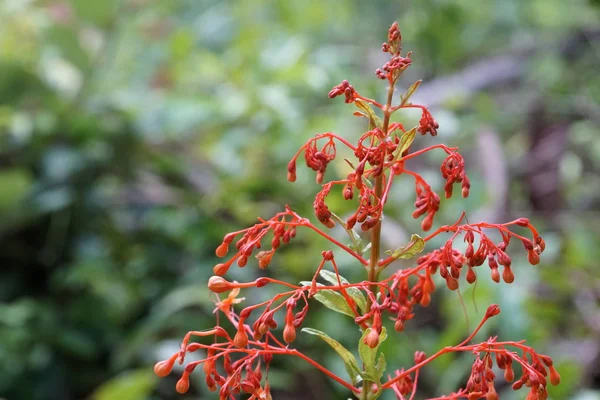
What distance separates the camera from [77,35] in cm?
342

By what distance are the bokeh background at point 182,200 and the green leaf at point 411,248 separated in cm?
133

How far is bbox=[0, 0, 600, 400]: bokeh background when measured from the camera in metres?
2.66

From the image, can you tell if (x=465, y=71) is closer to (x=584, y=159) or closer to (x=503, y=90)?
(x=503, y=90)

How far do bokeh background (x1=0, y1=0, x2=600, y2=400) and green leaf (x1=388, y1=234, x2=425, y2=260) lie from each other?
1.33m

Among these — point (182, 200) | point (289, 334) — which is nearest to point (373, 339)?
point (289, 334)

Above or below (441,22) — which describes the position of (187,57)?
below

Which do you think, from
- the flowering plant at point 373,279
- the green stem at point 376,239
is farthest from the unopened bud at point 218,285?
the green stem at point 376,239

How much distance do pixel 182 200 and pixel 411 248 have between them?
8.08 ft

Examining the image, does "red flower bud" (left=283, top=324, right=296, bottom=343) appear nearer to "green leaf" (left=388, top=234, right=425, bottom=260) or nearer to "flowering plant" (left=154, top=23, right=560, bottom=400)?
"flowering plant" (left=154, top=23, right=560, bottom=400)

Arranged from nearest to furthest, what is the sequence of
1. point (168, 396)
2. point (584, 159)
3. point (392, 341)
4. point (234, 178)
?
point (392, 341) < point (168, 396) < point (234, 178) < point (584, 159)

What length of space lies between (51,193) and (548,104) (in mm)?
3313

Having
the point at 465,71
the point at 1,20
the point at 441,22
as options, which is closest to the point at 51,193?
the point at 1,20

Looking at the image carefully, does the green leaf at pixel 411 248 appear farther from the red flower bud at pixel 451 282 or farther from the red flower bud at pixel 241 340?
the red flower bud at pixel 241 340

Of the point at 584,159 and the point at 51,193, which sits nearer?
the point at 51,193
